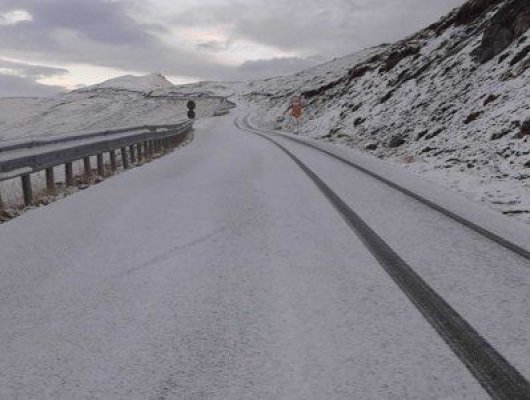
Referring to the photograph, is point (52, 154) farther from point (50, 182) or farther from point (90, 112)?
point (90, 112)

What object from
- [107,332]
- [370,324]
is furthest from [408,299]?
[107,332]

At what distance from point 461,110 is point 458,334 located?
53.2 ft

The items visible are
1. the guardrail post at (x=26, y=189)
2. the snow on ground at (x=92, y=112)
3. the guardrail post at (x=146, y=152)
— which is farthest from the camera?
the snow on ground at (x=92, y=112)

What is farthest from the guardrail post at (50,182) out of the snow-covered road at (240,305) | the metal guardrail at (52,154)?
the snow-covered road at (240,305)

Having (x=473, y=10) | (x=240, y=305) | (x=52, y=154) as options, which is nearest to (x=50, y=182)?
(x=52, y=154)

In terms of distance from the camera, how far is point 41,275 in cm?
525

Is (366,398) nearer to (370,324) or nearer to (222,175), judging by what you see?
(370,324)

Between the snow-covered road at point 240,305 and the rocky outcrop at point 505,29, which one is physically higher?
the rocky outcrop at point 505,29

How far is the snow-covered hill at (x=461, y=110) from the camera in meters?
12.2

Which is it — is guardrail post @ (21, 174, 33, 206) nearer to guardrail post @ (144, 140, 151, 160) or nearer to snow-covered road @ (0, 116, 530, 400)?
snow-covered road @ (0, 116, 530, 400)

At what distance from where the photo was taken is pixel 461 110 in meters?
18.7

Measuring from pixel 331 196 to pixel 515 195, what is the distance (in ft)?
10.7

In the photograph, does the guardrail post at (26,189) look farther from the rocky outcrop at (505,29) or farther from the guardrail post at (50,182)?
the rocky outcrop at (505,29)

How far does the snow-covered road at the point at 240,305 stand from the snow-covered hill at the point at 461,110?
382 centimetres
